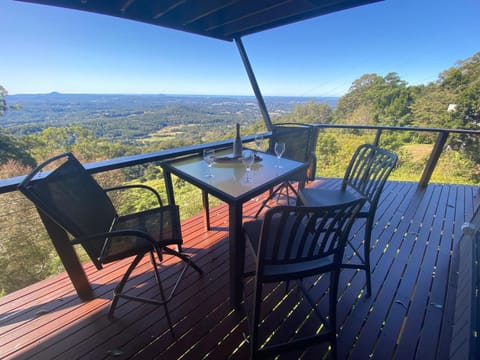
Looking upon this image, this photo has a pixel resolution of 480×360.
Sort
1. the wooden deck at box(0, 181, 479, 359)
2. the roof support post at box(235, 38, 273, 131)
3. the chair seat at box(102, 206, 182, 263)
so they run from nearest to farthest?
the wooden deck at box(0, 181, 479, 359)
the chair seat at box(102, 206, 182, 263)
the roof support post at box(235, 38, 273, 131)

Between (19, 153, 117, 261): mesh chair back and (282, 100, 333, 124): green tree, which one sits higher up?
(282, 100, 333, 124): green tree

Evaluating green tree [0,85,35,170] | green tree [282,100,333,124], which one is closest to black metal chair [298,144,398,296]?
green tree [282,100,333,124]

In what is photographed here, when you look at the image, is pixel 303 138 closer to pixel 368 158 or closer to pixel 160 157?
pixel 368 158

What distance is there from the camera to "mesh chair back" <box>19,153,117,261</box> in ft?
3.19

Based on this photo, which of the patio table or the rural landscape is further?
the rural landscape

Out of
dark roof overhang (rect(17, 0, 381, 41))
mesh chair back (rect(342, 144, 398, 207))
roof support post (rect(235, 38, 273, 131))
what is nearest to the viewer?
mesh chair back (rect(342, 144, 398, 207))

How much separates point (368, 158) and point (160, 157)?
187 centimetres

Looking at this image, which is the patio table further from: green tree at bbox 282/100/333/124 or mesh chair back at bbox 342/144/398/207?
green tree at bbox 282/100/333/124

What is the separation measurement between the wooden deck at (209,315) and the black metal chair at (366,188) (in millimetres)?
248

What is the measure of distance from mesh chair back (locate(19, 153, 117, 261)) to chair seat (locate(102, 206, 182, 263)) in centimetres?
7

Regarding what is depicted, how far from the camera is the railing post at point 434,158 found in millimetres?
3002

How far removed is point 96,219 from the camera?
136 centimetres

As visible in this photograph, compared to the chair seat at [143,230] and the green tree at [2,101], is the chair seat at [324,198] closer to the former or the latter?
the chair seat at [143,230]

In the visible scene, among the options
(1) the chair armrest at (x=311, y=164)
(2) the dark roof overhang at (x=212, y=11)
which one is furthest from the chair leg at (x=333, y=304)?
(2) the dark roof overhang at (x=212, y=11)
